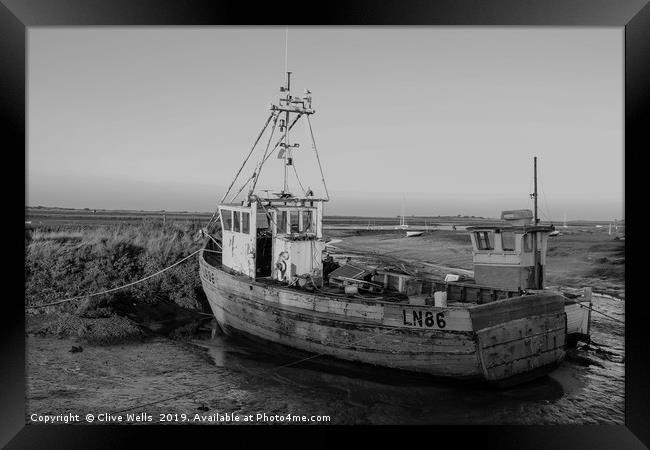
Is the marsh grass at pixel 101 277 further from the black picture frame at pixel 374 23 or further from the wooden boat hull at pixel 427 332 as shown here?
the wooden boat hull at pixel 427 332

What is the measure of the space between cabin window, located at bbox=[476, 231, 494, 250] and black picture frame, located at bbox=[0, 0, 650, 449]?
146 inches

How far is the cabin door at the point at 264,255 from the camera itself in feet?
32.2

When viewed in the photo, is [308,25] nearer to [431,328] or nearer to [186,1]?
[186,1]

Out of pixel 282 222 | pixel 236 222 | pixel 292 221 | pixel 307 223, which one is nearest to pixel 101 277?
pixel 236 222

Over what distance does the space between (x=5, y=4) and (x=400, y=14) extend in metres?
4.97

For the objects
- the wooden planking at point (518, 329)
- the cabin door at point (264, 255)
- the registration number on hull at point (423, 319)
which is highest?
the cabin door at point (264, 255)

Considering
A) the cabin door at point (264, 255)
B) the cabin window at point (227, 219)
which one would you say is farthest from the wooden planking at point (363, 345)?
the cabin window at point (227, 219)

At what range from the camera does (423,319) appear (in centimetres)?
644

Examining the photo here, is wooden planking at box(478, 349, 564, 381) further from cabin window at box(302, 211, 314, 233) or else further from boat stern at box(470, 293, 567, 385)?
cabin window at box(302, 211, 314, 233)

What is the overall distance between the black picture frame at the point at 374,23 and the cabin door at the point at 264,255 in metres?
4.88

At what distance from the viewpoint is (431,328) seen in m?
6.37

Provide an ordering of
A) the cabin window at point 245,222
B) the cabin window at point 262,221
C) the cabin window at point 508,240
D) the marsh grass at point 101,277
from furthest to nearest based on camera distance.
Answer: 1. the cabin window at point 262,221
2. the cabin window at point 245,222
3. the marsh grass at point 101,277
4. the cabin window at point 508,240

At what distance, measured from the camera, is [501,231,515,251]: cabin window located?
28.7ft

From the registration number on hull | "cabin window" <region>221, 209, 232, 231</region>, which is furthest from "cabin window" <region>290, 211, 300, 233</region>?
the registration number on hull
